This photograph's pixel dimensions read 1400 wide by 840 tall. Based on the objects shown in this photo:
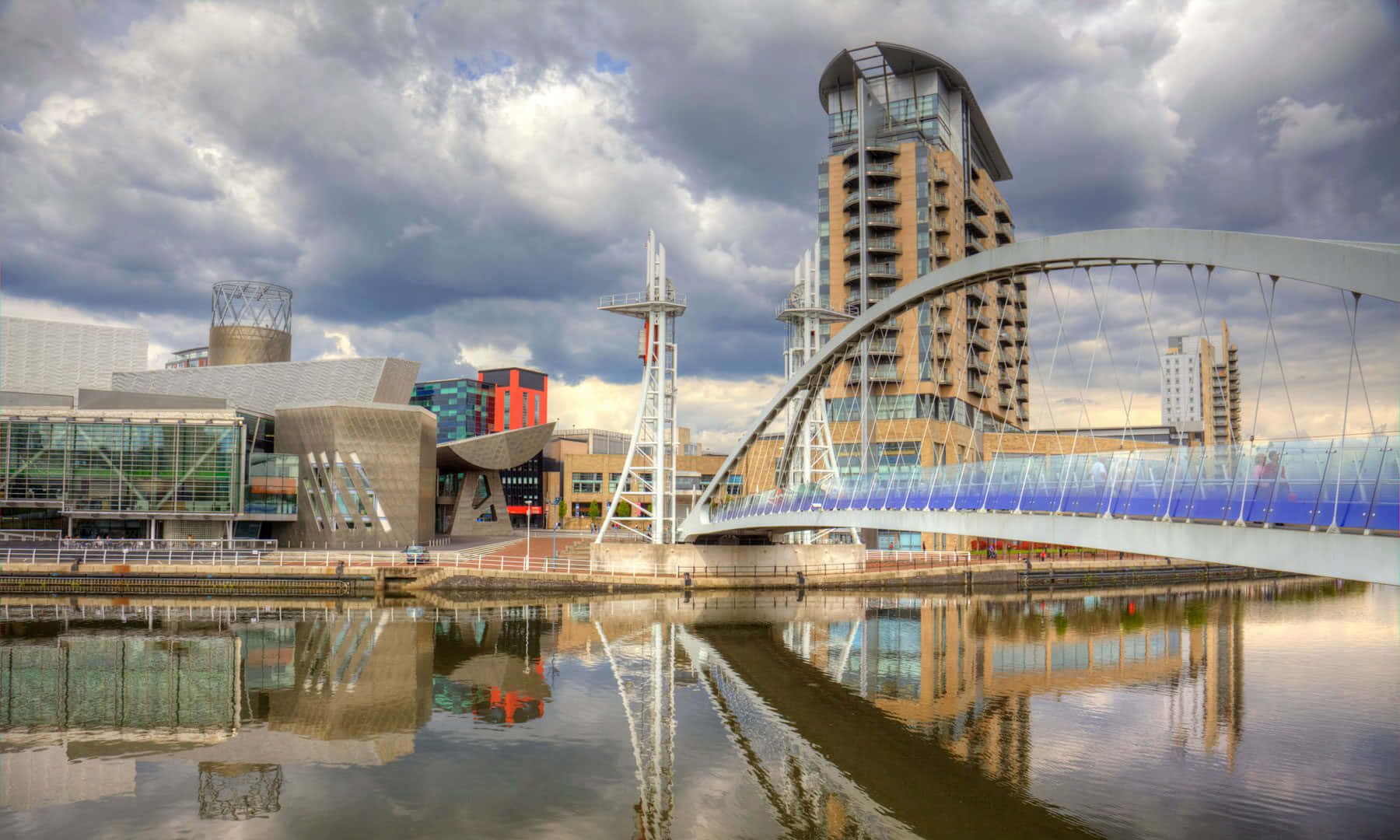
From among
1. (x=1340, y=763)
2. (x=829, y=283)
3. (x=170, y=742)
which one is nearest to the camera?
(x=1340, y=763)

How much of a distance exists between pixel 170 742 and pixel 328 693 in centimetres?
444

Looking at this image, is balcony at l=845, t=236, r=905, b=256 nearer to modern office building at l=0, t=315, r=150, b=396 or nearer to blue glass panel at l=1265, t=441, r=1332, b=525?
blue glass panel at l=1265, t=441, r=1332, b=525

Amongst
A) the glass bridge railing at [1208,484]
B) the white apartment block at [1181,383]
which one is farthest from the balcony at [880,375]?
the white apartment block at [1181,383]

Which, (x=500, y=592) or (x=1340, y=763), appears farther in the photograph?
(x=500, y=592)

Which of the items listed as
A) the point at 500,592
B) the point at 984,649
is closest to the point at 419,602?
the point at 500,592

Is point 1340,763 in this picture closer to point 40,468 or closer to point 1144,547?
point 1144,547

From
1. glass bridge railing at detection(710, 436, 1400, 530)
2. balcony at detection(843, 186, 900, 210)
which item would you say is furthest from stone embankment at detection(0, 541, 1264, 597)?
balcony at detection(843, 186, 900, 210)

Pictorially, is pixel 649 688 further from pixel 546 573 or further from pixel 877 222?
pixel 877 222

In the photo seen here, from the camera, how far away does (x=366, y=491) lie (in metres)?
52.7

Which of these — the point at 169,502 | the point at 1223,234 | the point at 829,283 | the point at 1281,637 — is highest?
the point at 829,283

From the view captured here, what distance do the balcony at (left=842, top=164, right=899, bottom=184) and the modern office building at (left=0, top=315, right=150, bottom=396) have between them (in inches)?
2807

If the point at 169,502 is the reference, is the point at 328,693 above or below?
below

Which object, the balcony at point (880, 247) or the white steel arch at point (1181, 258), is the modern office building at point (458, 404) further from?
the white steel arch at point (1181, 258)

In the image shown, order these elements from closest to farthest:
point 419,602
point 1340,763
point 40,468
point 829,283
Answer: point 1340,763
point 419,602
point 40,468
point 829,283
